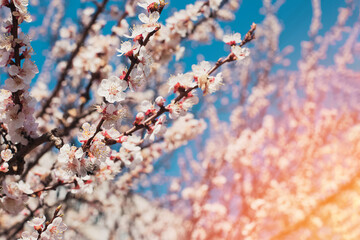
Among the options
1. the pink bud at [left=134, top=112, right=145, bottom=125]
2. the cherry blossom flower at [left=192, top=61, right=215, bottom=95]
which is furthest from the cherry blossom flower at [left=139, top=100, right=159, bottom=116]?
the cherry blossom flower at [left=192, top=61, right=215, bottom=95]

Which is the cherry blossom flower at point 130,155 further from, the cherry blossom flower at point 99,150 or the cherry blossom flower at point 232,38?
the cherry blossom flower at point 232,38

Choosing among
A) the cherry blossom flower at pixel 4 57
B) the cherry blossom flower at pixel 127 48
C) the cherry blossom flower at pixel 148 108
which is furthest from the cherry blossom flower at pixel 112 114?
the cherry blossom flower at pixel 4 57

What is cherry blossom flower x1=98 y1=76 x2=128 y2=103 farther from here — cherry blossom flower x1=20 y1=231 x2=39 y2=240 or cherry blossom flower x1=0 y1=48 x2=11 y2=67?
cherry blossom flower x1=20 y1=231 x2=39 y2=240

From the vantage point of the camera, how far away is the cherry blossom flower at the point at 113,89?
1.29m

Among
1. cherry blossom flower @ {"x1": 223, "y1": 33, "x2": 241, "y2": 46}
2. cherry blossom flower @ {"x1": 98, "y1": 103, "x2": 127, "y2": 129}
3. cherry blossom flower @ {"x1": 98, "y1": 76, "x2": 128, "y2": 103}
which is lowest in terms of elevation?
cherry blossom flower @ {"x1": 98, "y1": 103, "x2": 127, "y2": 129}

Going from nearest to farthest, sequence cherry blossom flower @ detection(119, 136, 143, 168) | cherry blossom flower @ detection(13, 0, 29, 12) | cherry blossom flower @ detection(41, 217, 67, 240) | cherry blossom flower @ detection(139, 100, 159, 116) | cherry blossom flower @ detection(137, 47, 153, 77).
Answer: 1. cherry blossom flower @ detection(13, 0, 29, 12)
2. cherry blossom flower @ detection(137, 47, 153, 77)
3. cherry blossom flower @ detection(41, 217, 67, 240)
4. cherry blossom flower @ detection(139, 100, 159, 116)
5. cherry blossom flower @ detection(119, 136, 143, 168)

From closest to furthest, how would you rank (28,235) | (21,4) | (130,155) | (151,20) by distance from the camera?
1. (21,4)
2. (151,20)
3. (28,235)
4. (130,155)

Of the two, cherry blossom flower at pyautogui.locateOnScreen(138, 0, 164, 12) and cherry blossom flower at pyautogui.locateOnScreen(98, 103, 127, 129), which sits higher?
cherry blossom flower at pyautogui.locateOnScreen(138, 0, 164, 12)

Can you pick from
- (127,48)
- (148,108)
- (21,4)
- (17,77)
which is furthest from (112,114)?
(21,4)

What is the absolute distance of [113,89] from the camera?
4.33 feet

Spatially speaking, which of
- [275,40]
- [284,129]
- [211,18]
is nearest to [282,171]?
[284,129]

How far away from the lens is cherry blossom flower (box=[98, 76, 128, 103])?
129cm

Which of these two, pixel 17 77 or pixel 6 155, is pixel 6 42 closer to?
pixel 17 77

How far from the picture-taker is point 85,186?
193 centimetres
